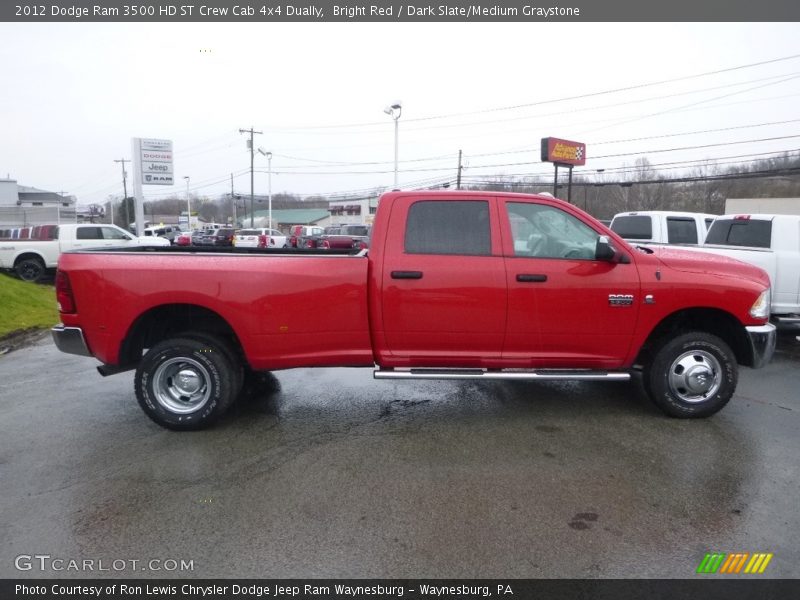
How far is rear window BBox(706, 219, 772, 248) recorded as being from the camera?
8.05m

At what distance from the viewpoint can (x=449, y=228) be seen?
475 centimetres

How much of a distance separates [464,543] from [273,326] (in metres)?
2.35

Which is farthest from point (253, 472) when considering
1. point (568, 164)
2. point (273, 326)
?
point (568, 164)

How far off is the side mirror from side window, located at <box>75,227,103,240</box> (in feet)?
54.4

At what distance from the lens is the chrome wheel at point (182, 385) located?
464 cm

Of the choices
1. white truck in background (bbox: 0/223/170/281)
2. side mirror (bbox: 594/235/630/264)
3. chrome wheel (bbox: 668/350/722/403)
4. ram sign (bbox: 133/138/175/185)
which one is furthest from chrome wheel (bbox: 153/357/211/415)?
ram sign (bbox: 133/138/175/185)

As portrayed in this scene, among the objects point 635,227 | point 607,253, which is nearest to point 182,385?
point 607,253

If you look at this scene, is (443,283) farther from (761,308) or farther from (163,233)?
(163,233)

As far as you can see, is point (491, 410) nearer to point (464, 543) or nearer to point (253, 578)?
point (464, 543)

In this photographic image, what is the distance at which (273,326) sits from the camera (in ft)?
14.9
